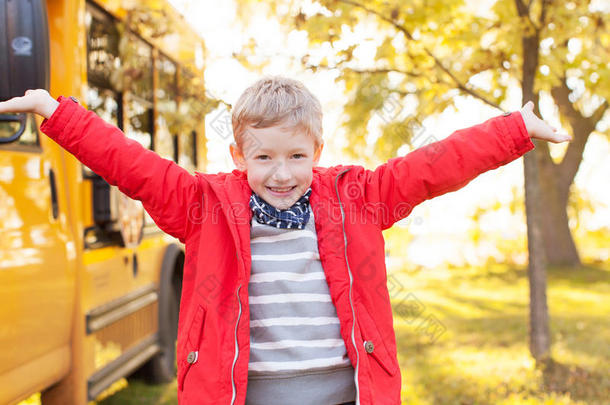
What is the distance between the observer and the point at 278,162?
6.12ft

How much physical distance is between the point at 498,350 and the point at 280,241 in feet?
13.7

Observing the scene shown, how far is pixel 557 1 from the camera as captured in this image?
4301mm

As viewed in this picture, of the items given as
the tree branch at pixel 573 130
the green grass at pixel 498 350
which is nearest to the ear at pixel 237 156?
the green grass at pixel 498 350

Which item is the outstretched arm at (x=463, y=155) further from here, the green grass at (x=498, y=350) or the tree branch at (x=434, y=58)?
the green grass at (x=498, y=350)

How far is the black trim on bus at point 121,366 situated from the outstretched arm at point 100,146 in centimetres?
164

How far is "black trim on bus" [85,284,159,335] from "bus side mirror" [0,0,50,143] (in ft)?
4.38

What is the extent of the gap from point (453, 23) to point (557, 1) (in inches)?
27.5

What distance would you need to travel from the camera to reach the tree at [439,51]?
13.7 ft

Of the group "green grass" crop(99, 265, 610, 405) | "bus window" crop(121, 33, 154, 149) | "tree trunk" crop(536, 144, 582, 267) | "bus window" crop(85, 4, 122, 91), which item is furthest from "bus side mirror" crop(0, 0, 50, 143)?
"tree trunk" crop(536, 144, 582, 267)

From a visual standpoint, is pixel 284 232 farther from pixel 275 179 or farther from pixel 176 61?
pixel 176 61

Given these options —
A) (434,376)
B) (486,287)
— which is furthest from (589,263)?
(434,376)

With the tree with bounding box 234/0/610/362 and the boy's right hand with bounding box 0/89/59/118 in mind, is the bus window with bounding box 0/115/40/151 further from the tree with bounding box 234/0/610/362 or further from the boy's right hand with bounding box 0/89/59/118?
the tree with bounding box 234/0/610/362

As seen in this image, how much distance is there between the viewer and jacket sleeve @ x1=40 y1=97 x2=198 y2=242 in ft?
5.72

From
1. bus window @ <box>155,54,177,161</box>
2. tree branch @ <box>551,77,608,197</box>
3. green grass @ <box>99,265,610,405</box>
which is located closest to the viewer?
green grass @ <box>99,265,610,405</box>
